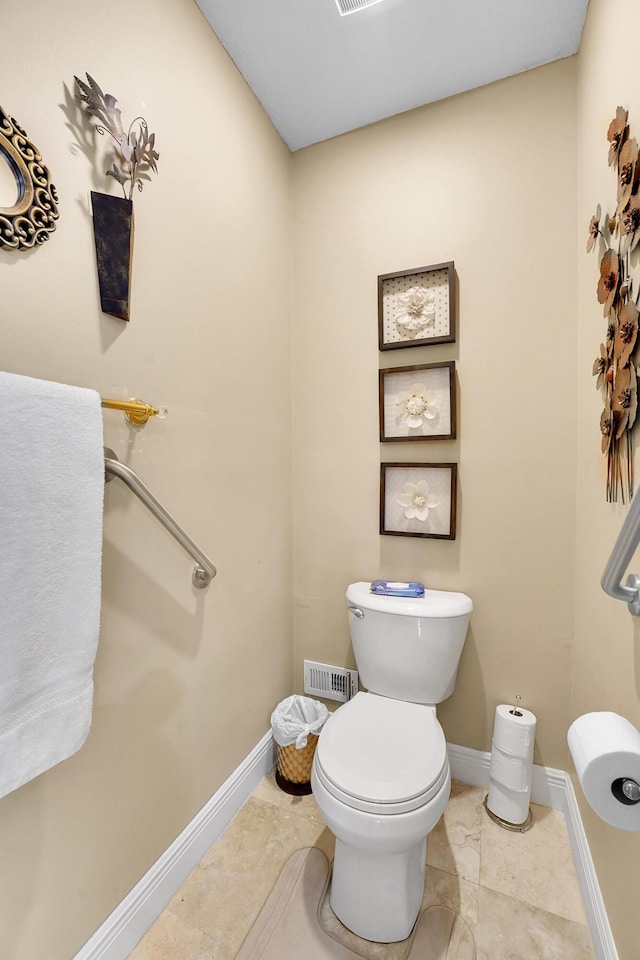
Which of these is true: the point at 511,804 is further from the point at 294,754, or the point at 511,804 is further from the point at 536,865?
the point at 294,754

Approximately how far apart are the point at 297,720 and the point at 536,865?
0.84 m

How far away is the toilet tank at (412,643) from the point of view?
54.4 inches

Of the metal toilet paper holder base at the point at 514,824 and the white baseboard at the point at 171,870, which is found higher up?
the white baseboard at the point at 171,870

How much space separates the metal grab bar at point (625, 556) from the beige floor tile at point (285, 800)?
127cm

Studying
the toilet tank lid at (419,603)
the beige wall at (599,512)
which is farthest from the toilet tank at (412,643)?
the beige wall at (599,512)

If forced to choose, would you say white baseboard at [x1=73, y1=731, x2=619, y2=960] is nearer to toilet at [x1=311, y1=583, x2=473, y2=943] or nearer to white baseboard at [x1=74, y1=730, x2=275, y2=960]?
white baseboard at [x1=74, y1=730, x2=275, y2=960]

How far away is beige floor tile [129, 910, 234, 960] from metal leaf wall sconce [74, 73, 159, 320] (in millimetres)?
1529

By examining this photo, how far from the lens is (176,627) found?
3.82 ft

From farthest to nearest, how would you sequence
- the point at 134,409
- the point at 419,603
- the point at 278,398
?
the point at 278,398 → the point at 419,603 → the point at 134,409

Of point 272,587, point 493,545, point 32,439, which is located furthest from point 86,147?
point 493,545

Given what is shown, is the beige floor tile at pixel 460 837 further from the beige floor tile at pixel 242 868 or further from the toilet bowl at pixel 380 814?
the beige floor tile at pixel 242 868

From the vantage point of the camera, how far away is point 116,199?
947 millimetres

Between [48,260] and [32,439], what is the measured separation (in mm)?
394

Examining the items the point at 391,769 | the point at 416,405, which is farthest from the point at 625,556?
the point at 416,405
